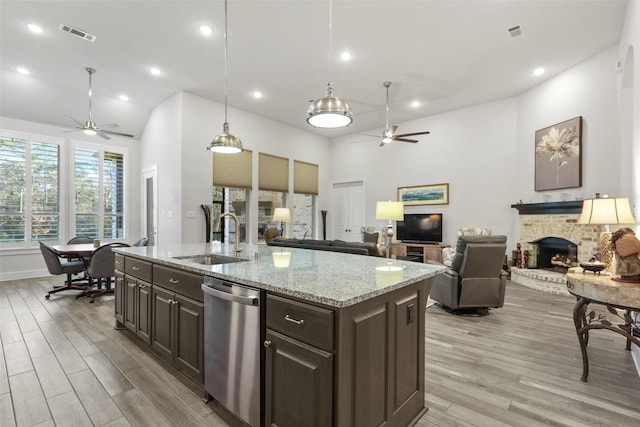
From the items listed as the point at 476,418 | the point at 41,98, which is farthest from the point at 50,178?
the point at 476,418

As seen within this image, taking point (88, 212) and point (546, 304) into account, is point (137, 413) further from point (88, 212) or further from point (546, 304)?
point (88, 212)

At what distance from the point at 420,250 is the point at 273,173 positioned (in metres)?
4.10

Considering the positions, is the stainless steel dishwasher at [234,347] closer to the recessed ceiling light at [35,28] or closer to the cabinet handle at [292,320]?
the cabinet handle at [292,320]

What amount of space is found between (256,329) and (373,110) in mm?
6468

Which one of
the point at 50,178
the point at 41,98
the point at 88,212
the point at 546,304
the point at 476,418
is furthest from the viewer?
the point at 88,212

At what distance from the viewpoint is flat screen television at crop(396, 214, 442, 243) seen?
712 cm

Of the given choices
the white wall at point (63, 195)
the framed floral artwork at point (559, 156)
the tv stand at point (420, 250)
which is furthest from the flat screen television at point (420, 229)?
the white wall at point (63, 195)

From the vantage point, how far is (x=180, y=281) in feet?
7.43

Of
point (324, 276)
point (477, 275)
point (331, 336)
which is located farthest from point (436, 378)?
point (477, 275)

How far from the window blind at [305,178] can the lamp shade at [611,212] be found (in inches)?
253

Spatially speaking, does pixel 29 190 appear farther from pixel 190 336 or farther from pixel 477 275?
pixel 477 275

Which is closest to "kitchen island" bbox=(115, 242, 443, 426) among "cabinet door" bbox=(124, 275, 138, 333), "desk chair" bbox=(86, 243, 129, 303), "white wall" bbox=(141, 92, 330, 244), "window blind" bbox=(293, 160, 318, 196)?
"cabinet door" bbox=(124, 275, 138, 333)

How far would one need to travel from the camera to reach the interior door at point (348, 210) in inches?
344

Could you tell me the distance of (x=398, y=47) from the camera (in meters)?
4.45
